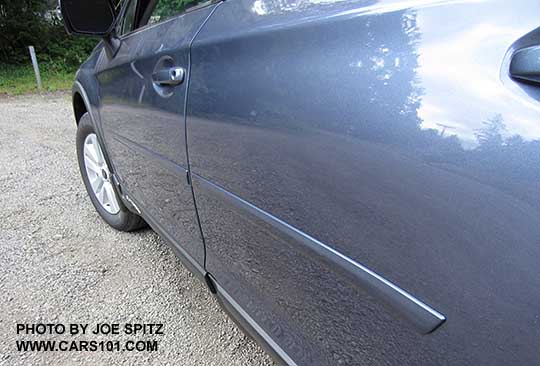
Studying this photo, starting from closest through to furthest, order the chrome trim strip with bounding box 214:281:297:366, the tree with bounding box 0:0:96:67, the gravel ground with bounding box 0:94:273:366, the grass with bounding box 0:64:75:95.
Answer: the chrome trim strip with bounding box 214:281:297:366 < the gravel ground with bounding box 0:94:273:366 < the grass with bounding box 0:64:75:95 < the tree with bounding box 0:0:96:67

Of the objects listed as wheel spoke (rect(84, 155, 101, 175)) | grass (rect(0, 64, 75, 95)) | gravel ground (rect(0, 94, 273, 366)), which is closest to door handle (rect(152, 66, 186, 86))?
gravel ground (rect(0, 94, 273, 366))

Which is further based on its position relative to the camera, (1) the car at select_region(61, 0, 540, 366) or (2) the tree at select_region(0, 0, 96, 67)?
(2) the tree at select_region(0, 0, 96, 67)

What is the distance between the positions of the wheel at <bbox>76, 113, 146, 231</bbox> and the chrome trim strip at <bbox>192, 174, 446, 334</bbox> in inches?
66.1

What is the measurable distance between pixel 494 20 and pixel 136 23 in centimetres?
175

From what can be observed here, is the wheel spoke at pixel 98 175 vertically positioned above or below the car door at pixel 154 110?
below

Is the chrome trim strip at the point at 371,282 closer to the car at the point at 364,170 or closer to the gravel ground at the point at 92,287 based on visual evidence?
the car at the point at 364,170

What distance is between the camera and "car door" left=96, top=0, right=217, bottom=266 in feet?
4.10

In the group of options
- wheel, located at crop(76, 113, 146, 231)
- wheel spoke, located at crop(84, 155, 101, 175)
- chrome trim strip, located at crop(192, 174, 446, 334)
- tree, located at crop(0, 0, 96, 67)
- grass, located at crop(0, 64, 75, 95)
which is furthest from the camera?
tree, located at crop(0, 0, 96, 67)

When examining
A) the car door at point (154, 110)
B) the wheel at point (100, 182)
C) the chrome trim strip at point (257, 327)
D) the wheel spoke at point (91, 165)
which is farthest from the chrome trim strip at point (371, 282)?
the wheel spoke at point (91, 165)

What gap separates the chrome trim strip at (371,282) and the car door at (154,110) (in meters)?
0.53

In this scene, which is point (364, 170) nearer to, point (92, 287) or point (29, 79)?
point (92, 287)

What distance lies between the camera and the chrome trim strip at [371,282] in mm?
645

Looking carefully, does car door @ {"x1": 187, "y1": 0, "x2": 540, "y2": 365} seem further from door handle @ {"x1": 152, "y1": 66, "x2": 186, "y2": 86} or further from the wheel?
the wheel

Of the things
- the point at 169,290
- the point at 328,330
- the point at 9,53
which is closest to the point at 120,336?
the point at 169,290
